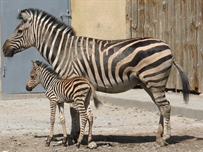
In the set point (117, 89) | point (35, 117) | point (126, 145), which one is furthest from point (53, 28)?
point (35, 117)

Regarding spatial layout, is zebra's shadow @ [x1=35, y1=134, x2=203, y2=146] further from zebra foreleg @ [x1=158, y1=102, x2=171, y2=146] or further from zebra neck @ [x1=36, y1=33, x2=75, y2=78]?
zebra neck @ [x1=36, y1=33, x2=75, y2=78]

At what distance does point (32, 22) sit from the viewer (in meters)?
9.33

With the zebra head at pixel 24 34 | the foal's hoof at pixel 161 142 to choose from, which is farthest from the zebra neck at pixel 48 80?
the foal's hoof at pixel 161 142

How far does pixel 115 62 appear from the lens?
8.75 m

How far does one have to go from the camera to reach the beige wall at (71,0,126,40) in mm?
14773

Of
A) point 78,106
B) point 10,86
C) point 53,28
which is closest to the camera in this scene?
point 78,106

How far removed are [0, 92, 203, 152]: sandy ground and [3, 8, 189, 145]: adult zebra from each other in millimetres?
426

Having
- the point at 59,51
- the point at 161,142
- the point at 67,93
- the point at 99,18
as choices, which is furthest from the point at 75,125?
the point at 99,18

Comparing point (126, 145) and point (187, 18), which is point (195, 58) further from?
point (126, 145)

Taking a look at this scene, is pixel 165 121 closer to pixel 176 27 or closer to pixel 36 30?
pixel 36 30

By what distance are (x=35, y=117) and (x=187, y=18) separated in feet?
13.2

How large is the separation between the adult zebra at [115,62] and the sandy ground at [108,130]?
1.40 ft

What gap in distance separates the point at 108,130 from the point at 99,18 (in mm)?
5379

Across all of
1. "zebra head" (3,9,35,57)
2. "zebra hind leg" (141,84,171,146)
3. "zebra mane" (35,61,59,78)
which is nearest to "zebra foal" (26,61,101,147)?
"zebra mane" (35,61,59,78)
